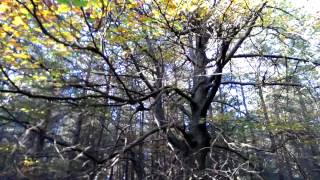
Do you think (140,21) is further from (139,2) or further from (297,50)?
(297,50)

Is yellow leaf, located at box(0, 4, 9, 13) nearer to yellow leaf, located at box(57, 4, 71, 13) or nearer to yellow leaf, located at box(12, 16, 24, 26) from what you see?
yellow leaf, located at box(12, 16, 24, 26)

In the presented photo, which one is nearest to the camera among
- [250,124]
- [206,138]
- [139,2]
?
[139,2]

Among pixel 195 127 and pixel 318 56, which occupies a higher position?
pixel 318 56

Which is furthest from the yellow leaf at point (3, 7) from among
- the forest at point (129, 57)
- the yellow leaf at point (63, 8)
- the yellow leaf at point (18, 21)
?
the yellow leaf at point (63, 8)

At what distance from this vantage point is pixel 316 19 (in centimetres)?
454

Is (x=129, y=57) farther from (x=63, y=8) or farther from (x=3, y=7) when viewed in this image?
(x=3, y=7)

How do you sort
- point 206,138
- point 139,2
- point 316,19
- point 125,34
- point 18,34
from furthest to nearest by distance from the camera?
point 206,138
point 316,19
point 125,34
point 139,2
point 18,34

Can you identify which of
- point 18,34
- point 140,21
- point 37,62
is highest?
point 140,21

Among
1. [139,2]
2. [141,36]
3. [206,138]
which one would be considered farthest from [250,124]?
[139,2]

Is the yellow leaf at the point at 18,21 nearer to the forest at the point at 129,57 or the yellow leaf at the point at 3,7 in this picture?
the forest at the point at 129,57

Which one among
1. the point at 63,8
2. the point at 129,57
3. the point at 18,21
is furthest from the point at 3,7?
the point at 129,57

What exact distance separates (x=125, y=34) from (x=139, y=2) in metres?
0.54

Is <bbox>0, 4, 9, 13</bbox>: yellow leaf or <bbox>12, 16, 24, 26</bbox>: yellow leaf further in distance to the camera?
<bbox>12, 16, 24, 26</bbox>: yellow leaf

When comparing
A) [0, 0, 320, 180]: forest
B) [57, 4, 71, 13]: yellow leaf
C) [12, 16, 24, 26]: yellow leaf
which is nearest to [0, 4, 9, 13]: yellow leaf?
[0, 0, 320, 180]: forest
